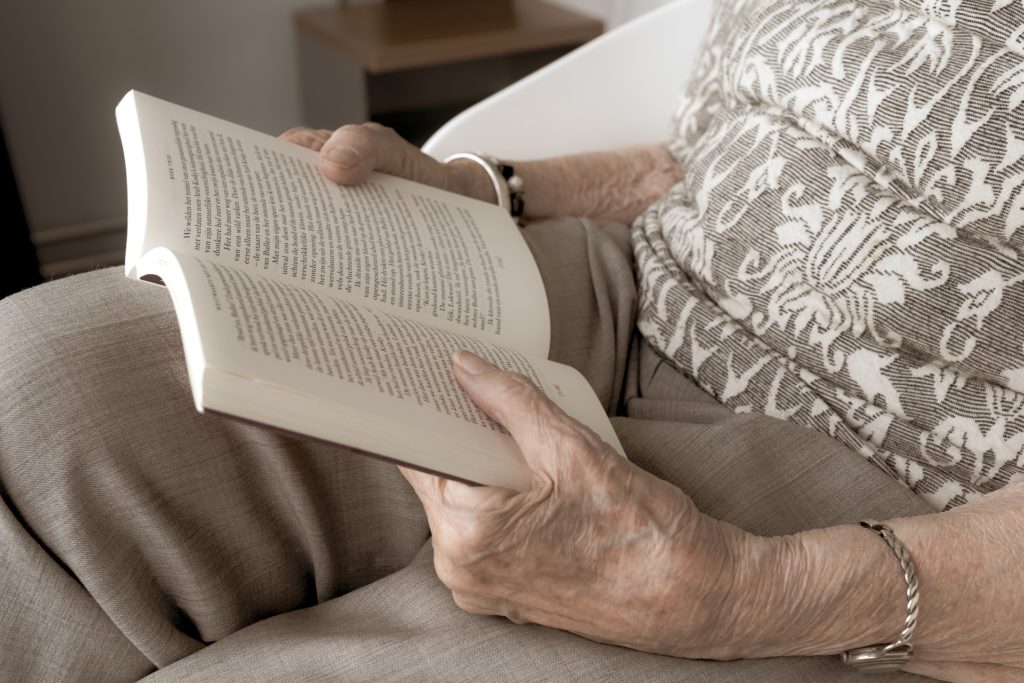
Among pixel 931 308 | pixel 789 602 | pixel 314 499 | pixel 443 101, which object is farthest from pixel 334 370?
pixel 443 101

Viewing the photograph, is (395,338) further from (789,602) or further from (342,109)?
(342,109)

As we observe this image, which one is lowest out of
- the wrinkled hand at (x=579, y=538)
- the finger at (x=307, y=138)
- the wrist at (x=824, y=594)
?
the wrist at (x=824, y=594)

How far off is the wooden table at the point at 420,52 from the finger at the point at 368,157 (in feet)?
3.47

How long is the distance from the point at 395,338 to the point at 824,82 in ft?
1.33

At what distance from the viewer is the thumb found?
0.56 metres

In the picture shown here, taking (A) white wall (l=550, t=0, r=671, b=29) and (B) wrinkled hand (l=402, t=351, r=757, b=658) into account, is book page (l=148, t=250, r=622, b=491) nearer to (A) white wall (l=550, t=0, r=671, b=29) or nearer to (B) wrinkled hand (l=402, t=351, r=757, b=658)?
(B) wrinkled hand (l=402, t=351, r=757, b=658)

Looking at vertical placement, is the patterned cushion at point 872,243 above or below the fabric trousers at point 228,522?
above

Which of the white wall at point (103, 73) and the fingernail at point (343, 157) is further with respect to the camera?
the white wall at point (103, 73)

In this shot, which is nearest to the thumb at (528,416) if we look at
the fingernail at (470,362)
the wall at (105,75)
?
the fingernail at (470,362)

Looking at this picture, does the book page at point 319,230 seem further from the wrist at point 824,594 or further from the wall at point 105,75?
the wall at point 105,75

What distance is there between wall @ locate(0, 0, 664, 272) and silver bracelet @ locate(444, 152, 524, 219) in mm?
1268

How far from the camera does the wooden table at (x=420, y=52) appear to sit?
75.9 inches

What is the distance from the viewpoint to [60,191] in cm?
208

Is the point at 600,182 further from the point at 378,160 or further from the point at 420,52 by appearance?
the point at 420,52
